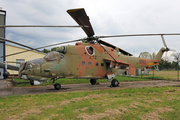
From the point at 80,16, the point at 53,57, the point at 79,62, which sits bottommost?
the point at 79,62

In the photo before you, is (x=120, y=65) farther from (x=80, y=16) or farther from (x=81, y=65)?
(x=80, y=16)

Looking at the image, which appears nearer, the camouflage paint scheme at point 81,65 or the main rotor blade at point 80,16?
the main rotor blade at point 80,16

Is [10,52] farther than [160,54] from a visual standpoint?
Yes

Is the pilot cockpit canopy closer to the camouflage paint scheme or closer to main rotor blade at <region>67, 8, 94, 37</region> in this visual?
the camouflage paint scheme

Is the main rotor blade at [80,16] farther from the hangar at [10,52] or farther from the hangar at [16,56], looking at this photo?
the hangar at [16,56]

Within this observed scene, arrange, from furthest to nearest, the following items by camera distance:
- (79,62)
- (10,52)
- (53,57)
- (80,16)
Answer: (10,52) < (79,62) < (53,57) < (80,16)

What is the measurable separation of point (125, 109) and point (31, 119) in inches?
131

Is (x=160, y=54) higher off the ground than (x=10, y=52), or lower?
lower

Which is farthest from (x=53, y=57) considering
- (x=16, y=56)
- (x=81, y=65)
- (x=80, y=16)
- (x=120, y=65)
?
(x=16, y=56)

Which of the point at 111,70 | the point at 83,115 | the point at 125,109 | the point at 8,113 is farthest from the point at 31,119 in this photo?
the point at 111,70

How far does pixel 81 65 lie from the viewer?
1119 cm

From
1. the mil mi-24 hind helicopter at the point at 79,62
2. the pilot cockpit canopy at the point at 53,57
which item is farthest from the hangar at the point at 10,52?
the pilot cockpit canopy at the point at 53,57

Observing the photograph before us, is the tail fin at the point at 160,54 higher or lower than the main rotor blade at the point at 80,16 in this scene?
lower

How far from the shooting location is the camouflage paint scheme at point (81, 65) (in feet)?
30.8
